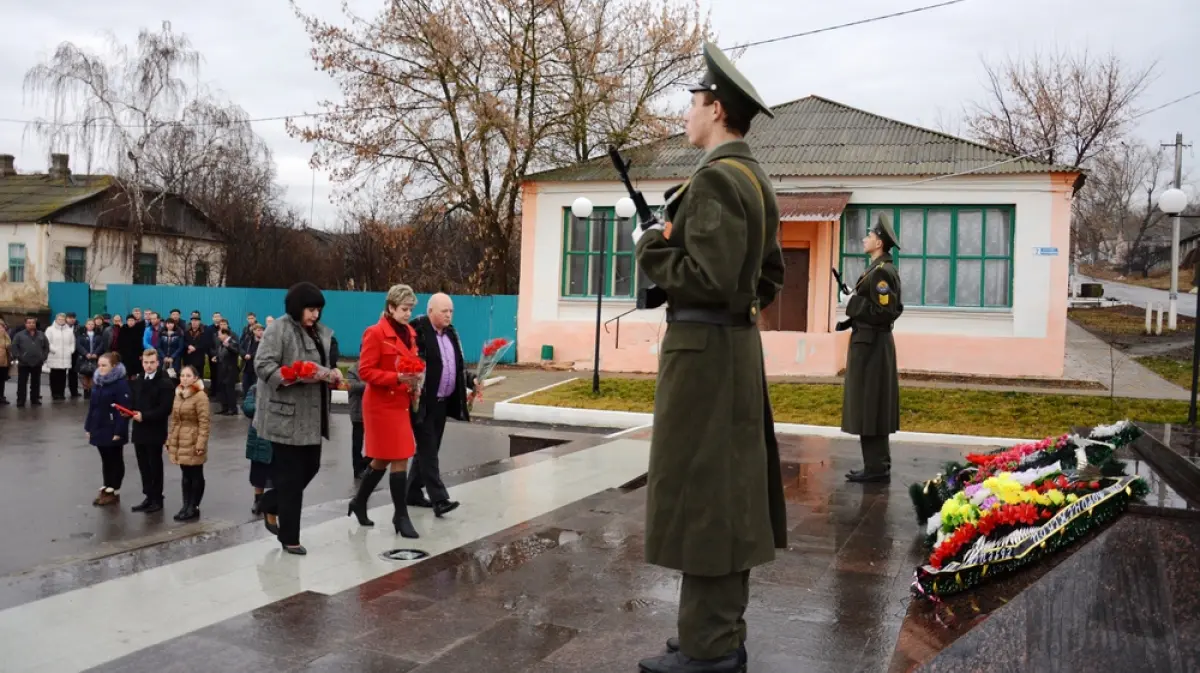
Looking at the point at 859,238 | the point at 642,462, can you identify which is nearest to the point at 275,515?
the point at 642,462

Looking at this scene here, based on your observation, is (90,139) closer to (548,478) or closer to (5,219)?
(5,219)

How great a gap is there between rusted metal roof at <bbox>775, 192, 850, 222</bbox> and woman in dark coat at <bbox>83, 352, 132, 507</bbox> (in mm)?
13890

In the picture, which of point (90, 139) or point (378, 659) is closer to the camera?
point (378, 659)

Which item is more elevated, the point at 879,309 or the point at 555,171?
the point at 555,171

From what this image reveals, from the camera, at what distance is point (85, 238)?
1403 inches

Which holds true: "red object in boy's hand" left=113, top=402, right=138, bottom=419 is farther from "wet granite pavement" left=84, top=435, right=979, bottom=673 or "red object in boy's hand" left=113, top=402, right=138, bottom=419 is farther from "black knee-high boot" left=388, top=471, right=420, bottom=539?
"wet granite pavement" left=84, top=435, right=979, bottom=673

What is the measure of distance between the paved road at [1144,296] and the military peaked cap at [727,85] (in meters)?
38.9

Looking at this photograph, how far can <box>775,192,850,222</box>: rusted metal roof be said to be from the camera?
20.3 metres

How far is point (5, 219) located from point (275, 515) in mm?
34055

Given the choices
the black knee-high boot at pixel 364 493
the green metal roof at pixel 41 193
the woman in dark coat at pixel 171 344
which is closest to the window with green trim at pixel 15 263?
the green metal roof at pixel 41 193

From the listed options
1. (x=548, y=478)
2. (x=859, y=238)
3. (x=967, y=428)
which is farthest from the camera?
(x=859, y=238)

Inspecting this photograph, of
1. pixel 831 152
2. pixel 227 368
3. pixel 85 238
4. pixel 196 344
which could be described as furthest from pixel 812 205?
pixel 85 238

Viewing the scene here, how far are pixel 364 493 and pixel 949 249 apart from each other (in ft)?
56.4

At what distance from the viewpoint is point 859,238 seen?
70.8 ft
